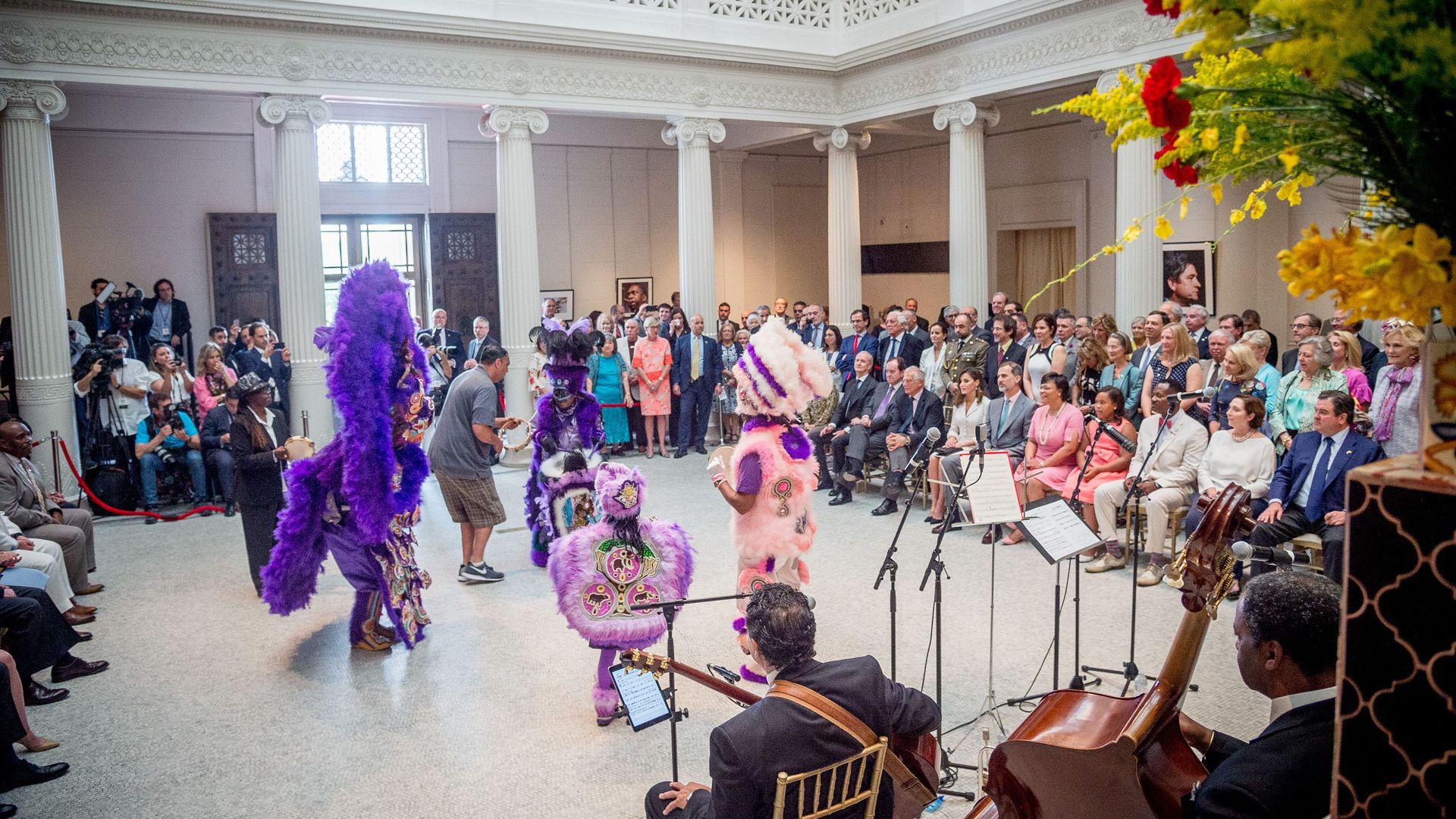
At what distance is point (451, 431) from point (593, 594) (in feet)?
9.01

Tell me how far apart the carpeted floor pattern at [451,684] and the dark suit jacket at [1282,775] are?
6.70 feet

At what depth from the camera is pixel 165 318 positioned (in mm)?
13664

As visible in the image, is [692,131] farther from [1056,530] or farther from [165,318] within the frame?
[1056,530]

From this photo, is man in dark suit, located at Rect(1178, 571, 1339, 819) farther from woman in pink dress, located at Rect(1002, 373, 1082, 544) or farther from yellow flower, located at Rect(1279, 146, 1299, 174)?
woman in pink dress, located at Rect(1002, 373, 1082, 544)

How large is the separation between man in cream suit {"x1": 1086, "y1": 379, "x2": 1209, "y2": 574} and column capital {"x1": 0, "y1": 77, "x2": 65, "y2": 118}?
33.5ft

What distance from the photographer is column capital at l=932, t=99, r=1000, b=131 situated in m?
12.2

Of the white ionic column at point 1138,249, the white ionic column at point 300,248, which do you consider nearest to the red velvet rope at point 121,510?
the white ionic column at point 300,248

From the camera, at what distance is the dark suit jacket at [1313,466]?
609 cm

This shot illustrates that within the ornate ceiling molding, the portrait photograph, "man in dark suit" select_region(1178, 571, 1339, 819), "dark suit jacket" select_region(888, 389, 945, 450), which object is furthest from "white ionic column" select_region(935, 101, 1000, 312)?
"man in dark suit" select_region(1178, 571, 1339, 819)

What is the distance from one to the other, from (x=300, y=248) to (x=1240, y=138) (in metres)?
11.6

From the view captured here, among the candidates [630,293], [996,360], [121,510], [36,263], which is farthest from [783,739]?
[630,293]

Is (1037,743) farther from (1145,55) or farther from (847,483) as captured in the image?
(1145,55)

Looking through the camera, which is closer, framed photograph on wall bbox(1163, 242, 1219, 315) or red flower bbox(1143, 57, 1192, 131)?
red flower bbox(1143, 57, 1192, 131)

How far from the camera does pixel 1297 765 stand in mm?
2145
